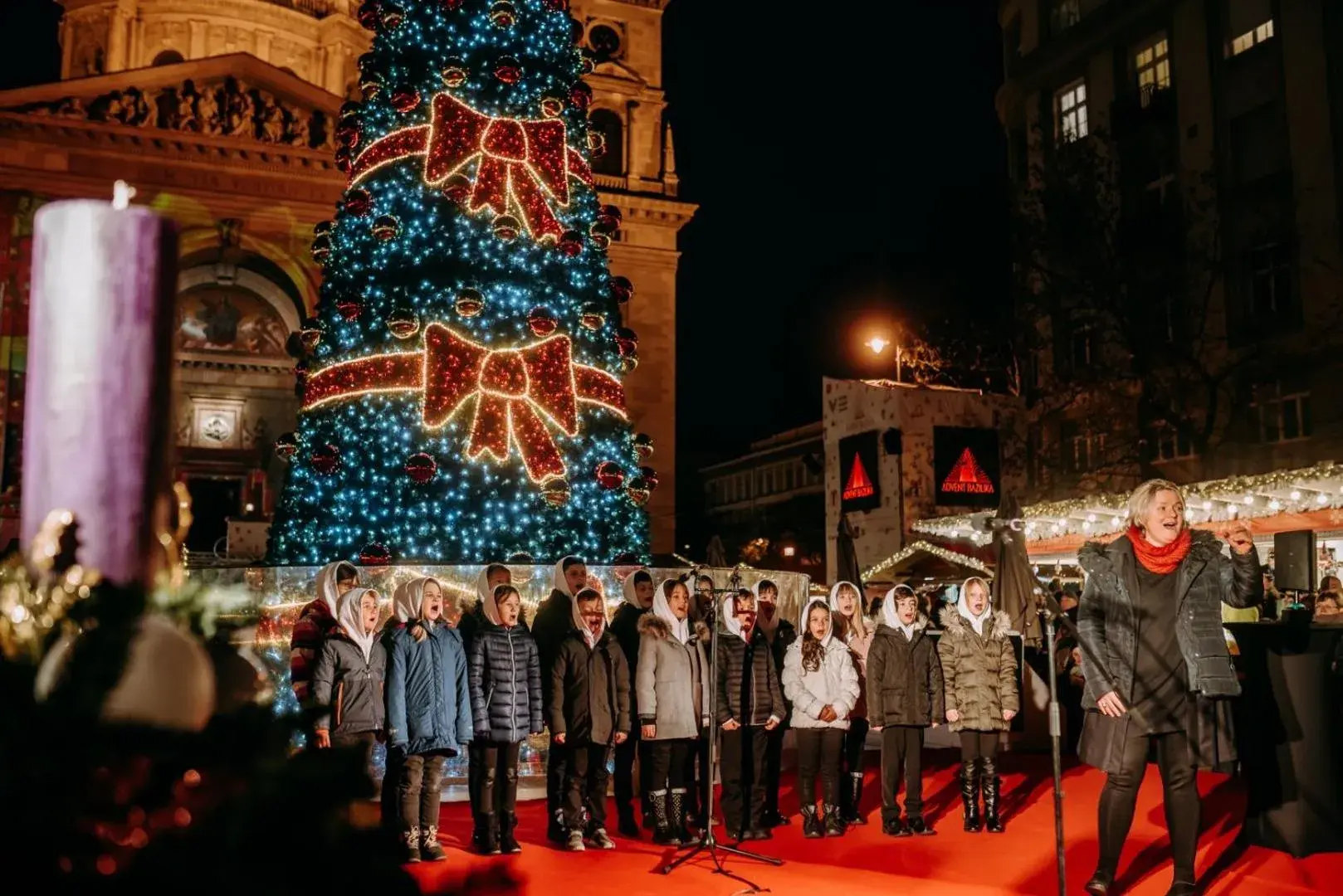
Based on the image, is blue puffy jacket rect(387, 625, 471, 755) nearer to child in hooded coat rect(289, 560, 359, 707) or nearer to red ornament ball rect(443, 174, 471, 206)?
child in hooded coat rect(289, 560, 359, 707)

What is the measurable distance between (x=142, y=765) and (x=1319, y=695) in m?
7.57

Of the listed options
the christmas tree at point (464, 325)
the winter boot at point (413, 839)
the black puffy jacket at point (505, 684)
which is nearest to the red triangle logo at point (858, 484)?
the christmas tree at point (464, 325)

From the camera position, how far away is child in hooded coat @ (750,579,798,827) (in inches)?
390

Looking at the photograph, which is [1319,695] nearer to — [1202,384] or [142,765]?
[142,765]

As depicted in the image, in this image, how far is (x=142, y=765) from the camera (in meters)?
1.25

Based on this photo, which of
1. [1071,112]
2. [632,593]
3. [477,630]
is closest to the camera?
[477,630]

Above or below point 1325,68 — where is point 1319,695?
below

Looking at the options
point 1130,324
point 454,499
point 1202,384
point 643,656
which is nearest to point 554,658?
point 643,656

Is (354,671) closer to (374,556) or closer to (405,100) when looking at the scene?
(374,556)

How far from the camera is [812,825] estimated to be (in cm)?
942

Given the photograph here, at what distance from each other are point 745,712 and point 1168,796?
3820 millimetres

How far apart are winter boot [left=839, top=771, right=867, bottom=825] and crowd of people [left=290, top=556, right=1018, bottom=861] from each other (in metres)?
0.02

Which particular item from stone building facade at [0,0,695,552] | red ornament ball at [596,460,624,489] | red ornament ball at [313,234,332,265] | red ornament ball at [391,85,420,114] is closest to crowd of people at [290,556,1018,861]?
red ornament ball at [596,460,624,489]

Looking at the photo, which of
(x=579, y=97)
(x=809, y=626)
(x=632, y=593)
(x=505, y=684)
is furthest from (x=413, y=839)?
(x=579, y=97)
